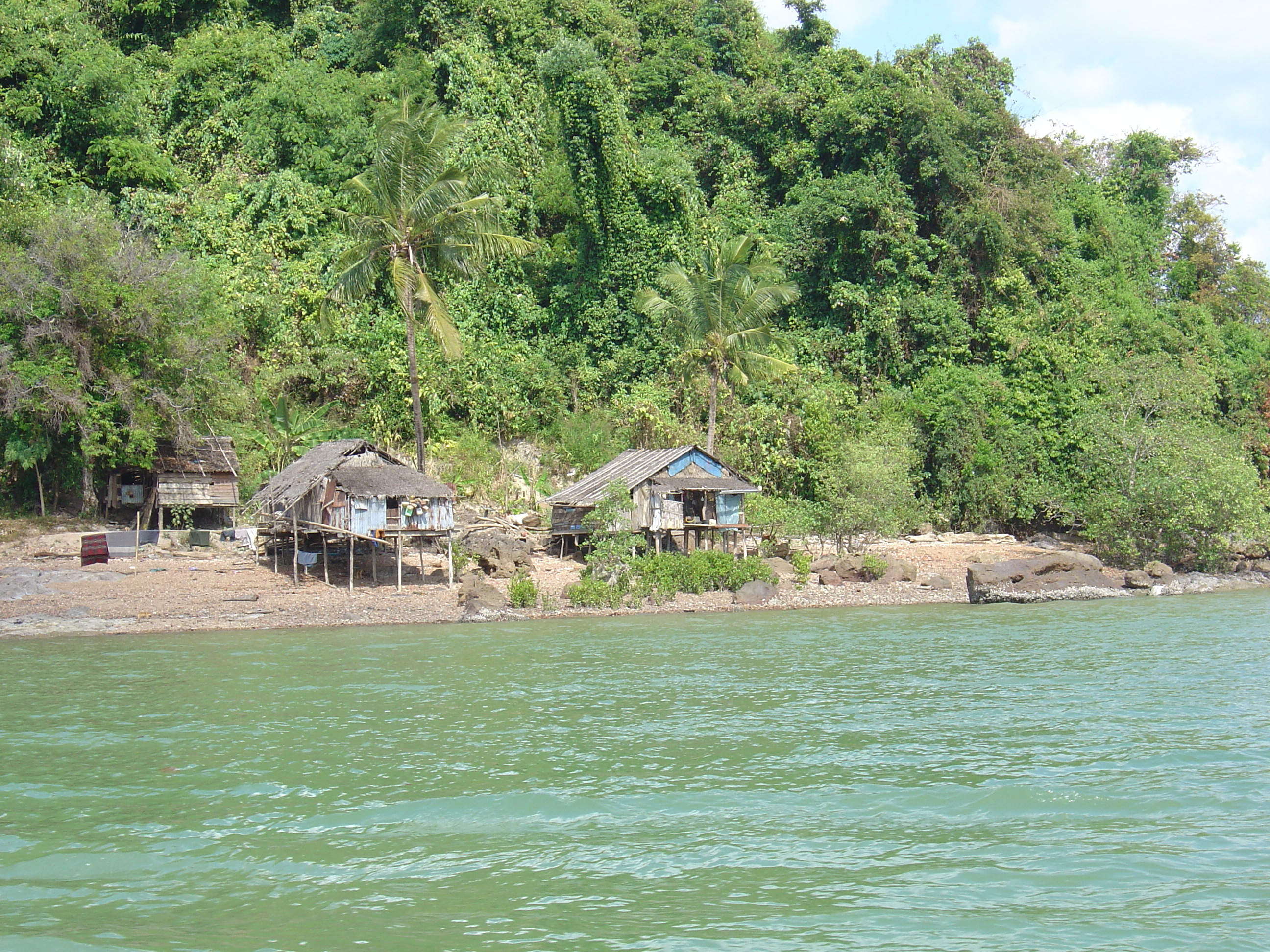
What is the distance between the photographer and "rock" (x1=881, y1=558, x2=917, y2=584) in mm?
26469

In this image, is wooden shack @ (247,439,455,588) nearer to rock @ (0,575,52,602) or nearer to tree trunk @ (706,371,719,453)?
rock @ (0,575,52,602)

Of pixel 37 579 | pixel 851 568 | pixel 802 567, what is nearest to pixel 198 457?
pixel 37 579

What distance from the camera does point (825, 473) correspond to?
3191cm

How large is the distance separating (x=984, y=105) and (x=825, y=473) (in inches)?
595

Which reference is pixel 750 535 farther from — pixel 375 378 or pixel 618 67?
pixel 618 67

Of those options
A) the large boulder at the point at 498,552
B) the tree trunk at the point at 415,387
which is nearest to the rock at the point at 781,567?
the large boulder at the point at 498,552

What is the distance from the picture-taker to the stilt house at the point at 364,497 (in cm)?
2362

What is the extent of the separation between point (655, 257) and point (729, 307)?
6.52m

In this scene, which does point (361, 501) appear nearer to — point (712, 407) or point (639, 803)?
point (712, 407)

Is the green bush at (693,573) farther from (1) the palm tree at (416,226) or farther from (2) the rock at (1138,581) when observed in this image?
(2) the rock at (1138,581)

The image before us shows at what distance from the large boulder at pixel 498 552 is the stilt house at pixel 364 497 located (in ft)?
5.96

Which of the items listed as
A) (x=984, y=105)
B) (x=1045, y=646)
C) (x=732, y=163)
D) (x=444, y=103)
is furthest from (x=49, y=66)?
(x=1045, y=646)

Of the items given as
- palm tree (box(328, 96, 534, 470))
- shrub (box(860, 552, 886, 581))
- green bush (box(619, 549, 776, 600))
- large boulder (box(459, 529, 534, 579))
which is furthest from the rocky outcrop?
shrub (box(860, 552, 886, 581))

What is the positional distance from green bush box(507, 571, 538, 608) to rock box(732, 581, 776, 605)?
4.74m
